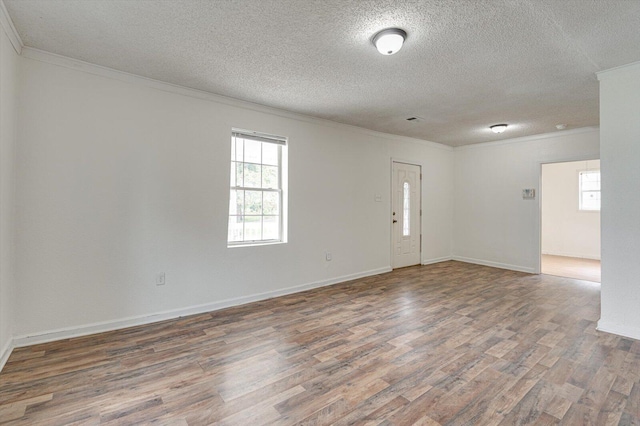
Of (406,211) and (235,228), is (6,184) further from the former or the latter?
(406,211)

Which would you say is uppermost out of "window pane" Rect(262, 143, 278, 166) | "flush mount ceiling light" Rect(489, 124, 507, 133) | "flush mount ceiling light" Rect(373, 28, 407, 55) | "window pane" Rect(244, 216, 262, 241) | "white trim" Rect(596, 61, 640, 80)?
"flush mount ceiling light" Rect(489, 124, 507, 133)

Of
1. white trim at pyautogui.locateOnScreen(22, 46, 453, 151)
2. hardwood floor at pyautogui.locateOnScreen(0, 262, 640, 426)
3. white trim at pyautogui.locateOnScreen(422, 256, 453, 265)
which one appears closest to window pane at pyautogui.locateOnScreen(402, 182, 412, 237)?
white trim at pyautogui.locateOnScreen(422, 256, 453, 265)

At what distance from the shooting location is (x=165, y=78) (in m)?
3.28

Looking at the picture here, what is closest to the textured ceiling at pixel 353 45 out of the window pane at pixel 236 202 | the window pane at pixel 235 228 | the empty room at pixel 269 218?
the empty room at pixel 269 218

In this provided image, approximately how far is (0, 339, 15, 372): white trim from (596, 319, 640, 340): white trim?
544cm

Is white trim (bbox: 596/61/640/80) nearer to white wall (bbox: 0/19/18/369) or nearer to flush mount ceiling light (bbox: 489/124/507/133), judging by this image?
flush mount ceiling light (bbox: 489/124/507/133)

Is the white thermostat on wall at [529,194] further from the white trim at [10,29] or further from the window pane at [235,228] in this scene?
the white trim at [10,29]

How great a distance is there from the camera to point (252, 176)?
418 centimetres

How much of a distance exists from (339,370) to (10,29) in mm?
3715

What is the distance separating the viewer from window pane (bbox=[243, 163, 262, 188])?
4121 millimetres

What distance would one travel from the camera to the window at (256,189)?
4.02 meters

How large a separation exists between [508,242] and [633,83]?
3850 mm

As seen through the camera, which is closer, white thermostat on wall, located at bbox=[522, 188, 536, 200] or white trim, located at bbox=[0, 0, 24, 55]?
white trim, located at bbox=[0, 0, 24, 55]

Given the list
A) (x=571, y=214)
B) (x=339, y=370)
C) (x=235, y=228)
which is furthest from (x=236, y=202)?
(x=571, y=214)
